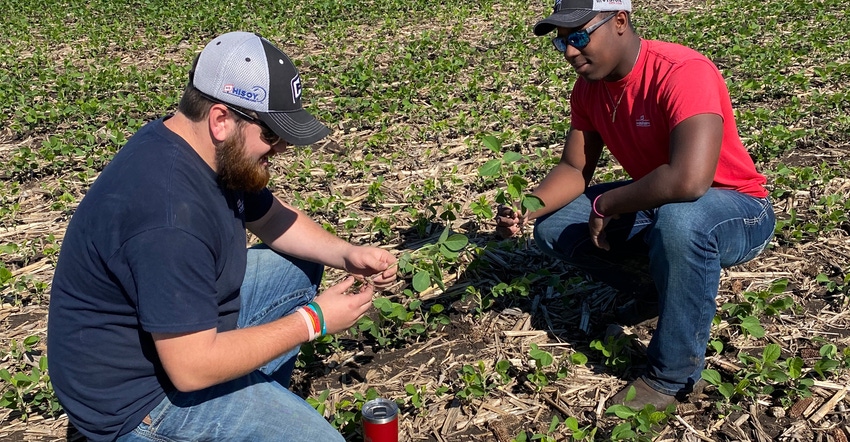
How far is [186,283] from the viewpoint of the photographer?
237cm

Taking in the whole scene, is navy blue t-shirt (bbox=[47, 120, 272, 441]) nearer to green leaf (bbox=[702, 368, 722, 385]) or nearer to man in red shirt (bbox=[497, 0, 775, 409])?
man in red shirt (bbox=[497, 0, 775, 409])

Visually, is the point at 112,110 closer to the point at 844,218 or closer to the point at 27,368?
the point at 27,368

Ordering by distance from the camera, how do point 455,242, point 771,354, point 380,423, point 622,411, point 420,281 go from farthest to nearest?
1. point 455,242
2. point 420,281
3. point 771,354
4. point 622,411
5. point 380,423

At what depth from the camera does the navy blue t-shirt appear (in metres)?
2.35

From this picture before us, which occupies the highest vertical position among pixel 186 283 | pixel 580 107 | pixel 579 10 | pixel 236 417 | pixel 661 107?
pixel 579 10

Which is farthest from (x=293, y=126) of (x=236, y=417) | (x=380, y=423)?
(x=380, y=423)

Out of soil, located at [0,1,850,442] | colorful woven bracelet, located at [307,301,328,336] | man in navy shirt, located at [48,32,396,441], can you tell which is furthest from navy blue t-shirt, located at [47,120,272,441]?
soil, located at [0,1,850,442]

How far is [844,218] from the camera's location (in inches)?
183

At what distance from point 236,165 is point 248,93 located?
0.24 metres

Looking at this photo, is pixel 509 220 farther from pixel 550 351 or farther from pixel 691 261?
pixel 691 261

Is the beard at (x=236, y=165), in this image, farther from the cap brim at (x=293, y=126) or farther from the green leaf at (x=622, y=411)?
the green leaf at (x=622, y=411)

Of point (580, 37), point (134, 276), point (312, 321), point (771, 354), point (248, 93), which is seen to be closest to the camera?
point (134, 276)

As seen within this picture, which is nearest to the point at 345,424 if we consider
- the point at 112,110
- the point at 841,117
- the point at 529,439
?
the point at 529,439

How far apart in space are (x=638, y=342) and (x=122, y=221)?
2426mm
